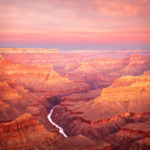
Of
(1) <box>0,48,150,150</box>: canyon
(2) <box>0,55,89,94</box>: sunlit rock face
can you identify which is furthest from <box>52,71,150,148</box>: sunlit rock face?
(2) <box>0,55,89,94</box>: sunlit rock face

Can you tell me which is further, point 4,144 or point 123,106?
point 123,106

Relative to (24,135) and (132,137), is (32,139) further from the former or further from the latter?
(132,137)

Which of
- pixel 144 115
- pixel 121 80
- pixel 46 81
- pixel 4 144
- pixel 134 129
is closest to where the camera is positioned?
pixel 4 144

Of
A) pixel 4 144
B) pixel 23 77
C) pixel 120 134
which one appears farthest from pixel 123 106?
pixel 23 77

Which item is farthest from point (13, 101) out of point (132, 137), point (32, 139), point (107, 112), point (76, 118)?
point (132, 137)

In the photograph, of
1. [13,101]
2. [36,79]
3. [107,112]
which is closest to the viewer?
[107,112]

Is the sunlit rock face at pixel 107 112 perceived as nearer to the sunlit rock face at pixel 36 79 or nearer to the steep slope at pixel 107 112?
the steep slope at pixel 107 112

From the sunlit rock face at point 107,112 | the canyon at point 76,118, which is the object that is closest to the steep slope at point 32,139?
the canyon at point 76,118

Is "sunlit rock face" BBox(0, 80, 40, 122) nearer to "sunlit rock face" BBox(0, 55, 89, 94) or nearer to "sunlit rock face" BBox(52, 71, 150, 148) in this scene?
"sunlit rock face" BBox(52, 71, 150, 148)

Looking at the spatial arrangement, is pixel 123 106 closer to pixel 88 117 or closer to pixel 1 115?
pixel 88 117

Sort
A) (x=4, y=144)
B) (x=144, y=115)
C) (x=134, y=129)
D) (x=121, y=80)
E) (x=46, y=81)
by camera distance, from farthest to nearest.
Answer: (x=46, y=81), (x=121, y=80), (x=144, y=115), (x=134, y=129), (x=4, y=144)

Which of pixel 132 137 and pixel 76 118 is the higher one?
pixel 76 118
